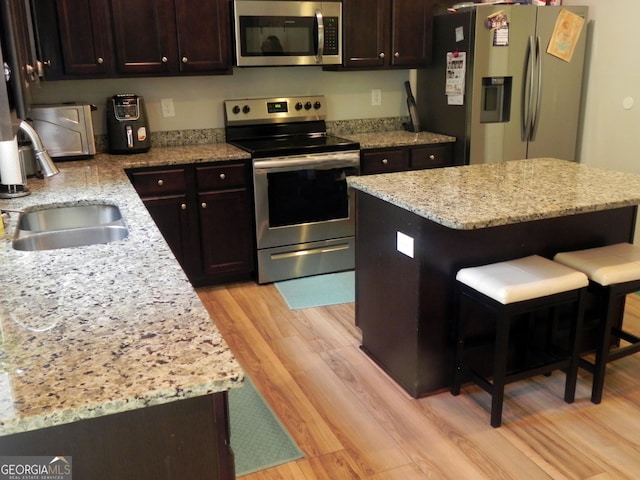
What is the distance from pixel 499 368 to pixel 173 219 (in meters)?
2.20

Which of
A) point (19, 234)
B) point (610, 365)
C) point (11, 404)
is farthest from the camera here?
point (610, 365)

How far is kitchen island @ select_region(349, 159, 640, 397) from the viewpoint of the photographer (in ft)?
7.73

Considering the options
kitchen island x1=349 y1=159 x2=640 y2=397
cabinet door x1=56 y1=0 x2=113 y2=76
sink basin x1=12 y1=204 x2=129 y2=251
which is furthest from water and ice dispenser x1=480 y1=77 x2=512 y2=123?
sink basin x1=12 y1=204 x2=129 y2=251

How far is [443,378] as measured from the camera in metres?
2.63

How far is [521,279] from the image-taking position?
7.47ft

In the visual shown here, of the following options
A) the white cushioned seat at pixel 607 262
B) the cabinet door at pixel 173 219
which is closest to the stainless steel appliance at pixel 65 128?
the cabinet door at pixel 173 219

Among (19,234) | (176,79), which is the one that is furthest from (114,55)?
(19,234)

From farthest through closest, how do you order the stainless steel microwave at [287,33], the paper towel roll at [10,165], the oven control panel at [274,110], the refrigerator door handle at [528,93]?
the oven control panel at [274,110] → the refrigerator door handle at [528,93] → the stainless steel microwave at [287,33] → the paper towel roll at [10,165]

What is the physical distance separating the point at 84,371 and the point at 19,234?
1256mm

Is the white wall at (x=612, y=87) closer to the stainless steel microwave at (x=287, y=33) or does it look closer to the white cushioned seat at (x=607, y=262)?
the white cushioned seat at (x=607, y=262)

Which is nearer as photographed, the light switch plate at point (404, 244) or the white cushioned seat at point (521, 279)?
the white cushioned seat at point (521, 279)

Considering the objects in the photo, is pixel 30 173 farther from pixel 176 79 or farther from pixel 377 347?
pixel 377 347

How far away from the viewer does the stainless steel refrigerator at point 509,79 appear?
3.92 meters

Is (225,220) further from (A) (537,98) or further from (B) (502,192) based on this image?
(A) (537,98)
